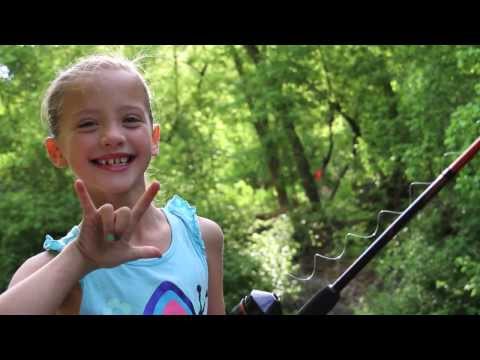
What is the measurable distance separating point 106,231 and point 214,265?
486 mm

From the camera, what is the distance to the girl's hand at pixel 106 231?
763 millimetres

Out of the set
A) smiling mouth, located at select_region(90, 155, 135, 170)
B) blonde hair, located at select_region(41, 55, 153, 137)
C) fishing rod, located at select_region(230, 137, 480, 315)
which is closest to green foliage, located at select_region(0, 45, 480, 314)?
blonde hair, located at select_region(41, 55, 153, 137)

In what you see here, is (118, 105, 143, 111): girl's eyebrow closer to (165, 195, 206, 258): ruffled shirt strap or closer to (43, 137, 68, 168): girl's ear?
(43, 137, 68, 168): girl's ear

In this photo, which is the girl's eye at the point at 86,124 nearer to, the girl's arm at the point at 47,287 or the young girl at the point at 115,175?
the young girl at the point at 115,175

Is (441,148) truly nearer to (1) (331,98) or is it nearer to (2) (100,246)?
(1) (331,98)

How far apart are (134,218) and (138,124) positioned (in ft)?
0.99

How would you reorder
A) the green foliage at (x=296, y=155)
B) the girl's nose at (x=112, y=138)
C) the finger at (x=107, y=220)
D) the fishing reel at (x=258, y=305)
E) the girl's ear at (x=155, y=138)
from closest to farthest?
1. the finger at (x=107, y=220)
2. the fishing reel at (x=258, y=305)
3. the girl's nose at (x=112, y=138)
4. the girl's ear at (x=155, y=138)
5. the green foliage at (x=296, y=155)

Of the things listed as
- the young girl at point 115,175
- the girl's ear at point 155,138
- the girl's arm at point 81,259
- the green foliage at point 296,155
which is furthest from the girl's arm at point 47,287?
the green foliage at point 296,155

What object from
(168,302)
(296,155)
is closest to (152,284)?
(168,302)

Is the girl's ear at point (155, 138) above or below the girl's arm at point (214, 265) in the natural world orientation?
above

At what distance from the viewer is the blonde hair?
3.54 feet

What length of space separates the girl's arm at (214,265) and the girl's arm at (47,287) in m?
0.44

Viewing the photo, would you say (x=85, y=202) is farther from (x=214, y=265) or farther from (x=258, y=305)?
(x=214, y=265)

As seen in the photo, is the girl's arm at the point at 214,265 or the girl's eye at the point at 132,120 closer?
the girl's eye at the point at 132,120
